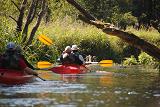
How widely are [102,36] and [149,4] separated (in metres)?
16.3

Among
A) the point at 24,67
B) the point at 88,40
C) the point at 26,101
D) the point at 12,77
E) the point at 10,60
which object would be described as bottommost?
the point at 26,101

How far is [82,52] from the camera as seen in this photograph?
28.1 metres

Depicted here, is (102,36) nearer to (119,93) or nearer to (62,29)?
(62,29)

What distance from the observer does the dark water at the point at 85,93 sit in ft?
37.0

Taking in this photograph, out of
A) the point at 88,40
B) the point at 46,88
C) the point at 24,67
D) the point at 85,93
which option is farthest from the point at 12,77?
the point at 88,40

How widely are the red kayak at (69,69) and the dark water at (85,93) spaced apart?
7.28 feet

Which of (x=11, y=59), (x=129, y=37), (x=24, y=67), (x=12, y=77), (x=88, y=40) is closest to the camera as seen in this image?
(x=12, y=77)

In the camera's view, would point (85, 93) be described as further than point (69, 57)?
No

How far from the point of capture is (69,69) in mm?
20078

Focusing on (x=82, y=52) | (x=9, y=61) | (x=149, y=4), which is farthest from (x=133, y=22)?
(x=9, y=61)

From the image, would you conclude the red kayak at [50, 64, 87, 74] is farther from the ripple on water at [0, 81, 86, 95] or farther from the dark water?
the ripple on water at [0, 81, 86, 95]

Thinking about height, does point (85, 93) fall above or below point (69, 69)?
below

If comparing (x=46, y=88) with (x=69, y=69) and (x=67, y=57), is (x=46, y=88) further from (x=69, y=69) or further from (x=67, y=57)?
(x=67, y=57)

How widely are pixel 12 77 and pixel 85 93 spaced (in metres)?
2.46
